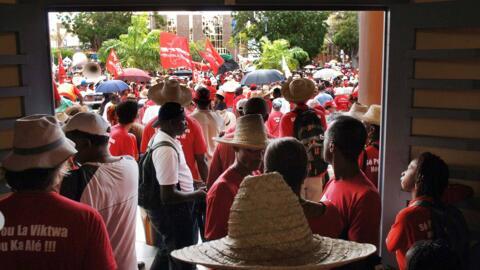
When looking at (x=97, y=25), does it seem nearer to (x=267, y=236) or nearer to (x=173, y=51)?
(x=173, y=51)

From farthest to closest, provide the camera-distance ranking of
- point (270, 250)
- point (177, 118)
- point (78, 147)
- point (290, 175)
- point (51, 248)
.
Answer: point (177, 118) → point (78, 147) → point (290, 175) → point (51, 248) → point (270, 250)

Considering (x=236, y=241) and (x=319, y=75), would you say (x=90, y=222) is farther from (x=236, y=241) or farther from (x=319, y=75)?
(x=319, y=75)

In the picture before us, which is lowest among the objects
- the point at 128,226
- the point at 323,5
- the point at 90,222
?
the point at 128,226

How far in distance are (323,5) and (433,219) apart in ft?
6.31

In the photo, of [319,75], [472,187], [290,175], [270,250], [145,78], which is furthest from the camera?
[319,75]

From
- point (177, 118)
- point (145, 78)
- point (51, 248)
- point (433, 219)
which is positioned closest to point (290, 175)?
point (433, 219)

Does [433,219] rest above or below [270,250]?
below

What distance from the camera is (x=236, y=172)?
358 centimetres

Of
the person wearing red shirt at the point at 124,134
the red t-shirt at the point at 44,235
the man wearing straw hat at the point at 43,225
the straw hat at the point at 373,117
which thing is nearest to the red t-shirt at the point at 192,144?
the person wearing red shirt at the point at 124,134

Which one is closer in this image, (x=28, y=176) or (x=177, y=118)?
(x=28, y=176)

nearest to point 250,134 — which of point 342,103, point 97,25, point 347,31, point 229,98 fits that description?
point 342,103

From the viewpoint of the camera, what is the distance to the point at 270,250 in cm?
200

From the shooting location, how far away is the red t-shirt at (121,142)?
6062 millimetres

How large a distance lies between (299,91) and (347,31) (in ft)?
161
